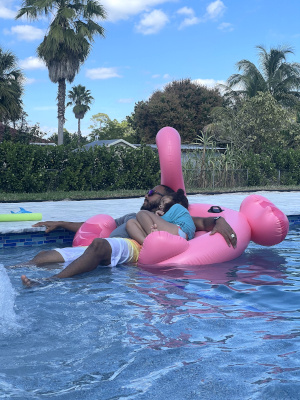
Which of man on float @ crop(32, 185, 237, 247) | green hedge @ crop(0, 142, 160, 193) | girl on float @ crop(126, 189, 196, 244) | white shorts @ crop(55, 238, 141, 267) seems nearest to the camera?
white shorts @ crop(55, 238, 141, 267)

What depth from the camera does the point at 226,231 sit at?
6309 mm

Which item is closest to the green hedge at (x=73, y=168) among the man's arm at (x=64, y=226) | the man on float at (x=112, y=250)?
the man's arm at (x=64, y=226)

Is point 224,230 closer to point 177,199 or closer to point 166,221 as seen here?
point 166,221

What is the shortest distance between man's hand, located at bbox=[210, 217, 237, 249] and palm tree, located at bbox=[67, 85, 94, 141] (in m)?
61.0

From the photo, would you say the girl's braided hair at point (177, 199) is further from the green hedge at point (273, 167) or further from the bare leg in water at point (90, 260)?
the green hedge at point (273, 167)

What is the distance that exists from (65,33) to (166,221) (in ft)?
77.3

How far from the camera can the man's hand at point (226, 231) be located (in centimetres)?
631

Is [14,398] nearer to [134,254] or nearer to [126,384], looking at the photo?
[126,384]

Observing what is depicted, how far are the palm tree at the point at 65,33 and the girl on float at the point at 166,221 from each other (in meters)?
22.8

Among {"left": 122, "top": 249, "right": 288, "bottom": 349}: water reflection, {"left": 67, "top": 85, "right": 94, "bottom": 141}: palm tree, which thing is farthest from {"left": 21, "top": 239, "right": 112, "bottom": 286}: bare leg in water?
{"left": 67, "top": 85, "right": 94, "bottom": 141}: palm tree

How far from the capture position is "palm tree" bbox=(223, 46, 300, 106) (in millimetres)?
33531

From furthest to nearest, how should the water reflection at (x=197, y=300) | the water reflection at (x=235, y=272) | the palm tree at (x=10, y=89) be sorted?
the palm tree at (x=10, y=89), the water reflection at (x=235, y=272), the water reflection at (x=197, y=300)

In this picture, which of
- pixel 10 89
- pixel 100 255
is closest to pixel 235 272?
→ pixel 100 255

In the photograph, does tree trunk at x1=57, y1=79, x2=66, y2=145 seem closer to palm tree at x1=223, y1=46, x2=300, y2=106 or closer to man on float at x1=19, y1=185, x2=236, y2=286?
palm tree at x1=223, y1=46, x2=300, y2=106
